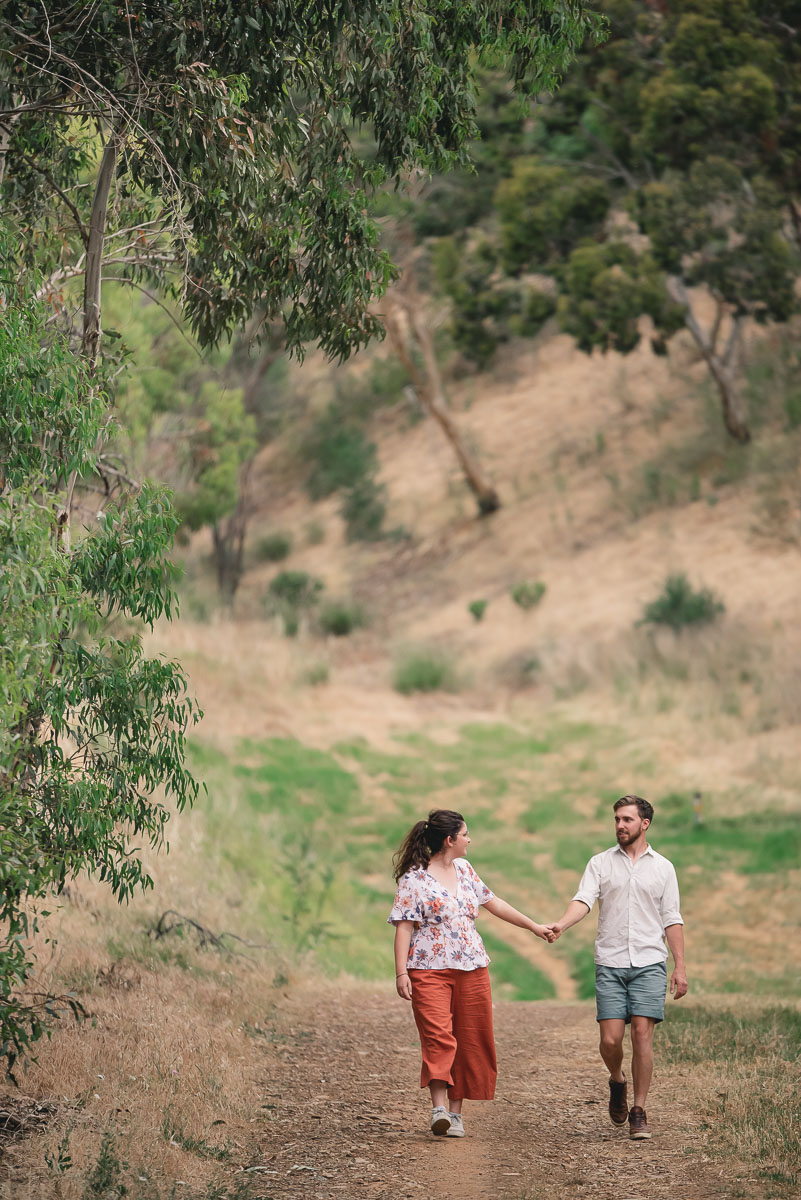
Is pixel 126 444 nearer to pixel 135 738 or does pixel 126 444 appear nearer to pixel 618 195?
pixel 618 195

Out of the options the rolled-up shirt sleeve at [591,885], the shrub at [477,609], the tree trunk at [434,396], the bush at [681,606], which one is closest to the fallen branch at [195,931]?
the rolled-up shirt sleeve at [591,885]

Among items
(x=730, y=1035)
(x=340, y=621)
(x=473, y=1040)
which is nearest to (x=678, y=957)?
(x=473, y=1040)

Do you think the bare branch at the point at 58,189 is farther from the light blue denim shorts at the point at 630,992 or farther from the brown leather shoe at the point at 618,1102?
the brown leather shoe at the point at 618,1102

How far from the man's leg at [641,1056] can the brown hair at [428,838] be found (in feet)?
3.90

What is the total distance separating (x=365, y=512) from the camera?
35.6m

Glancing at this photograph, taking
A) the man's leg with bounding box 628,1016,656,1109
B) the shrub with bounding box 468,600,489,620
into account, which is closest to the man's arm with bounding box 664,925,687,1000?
the man's leg with bounding box 628,1016,656,1109

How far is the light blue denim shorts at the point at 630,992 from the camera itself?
5797 mm

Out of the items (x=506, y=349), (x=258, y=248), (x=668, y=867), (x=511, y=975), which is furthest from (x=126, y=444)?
(x=506, y=349)

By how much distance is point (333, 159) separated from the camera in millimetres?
7387

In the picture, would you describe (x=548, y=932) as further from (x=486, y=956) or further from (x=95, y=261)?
(x=95, y=261)

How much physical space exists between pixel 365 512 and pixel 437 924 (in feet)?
98.3

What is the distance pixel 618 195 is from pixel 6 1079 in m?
21.6

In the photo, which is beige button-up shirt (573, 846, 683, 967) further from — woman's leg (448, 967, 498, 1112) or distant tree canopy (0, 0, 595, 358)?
distant tree canopy (0, 0, 595, 358)

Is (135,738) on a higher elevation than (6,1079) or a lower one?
higher
